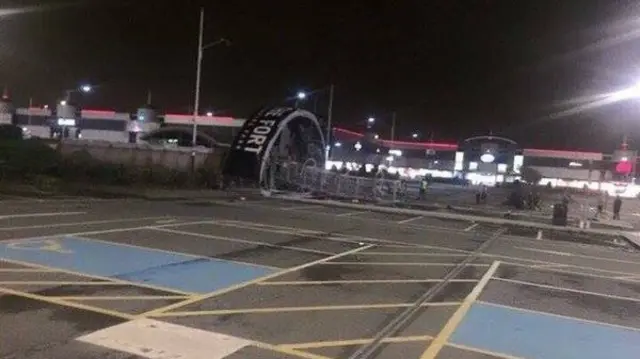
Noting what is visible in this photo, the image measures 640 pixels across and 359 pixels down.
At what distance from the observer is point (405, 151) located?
415ft

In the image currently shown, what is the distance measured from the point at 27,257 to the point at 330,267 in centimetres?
547

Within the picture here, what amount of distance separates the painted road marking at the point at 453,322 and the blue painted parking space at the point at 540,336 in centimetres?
9

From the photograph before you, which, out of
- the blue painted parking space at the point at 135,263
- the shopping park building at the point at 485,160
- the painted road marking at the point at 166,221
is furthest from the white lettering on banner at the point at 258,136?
the shopping park building at the point at 485,160

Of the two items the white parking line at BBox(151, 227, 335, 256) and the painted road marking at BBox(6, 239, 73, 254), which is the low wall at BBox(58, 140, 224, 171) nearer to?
the white parking line at BBox(151, 227, 335, 256)

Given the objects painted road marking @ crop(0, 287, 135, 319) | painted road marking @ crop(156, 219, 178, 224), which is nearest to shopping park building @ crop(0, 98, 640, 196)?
painted road marking @ crop(156, 219, 178, 224)

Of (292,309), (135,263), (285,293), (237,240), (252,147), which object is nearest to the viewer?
(292,309)

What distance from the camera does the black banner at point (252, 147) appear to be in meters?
39.1

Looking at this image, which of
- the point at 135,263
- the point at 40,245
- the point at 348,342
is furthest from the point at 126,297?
the point at 40,245

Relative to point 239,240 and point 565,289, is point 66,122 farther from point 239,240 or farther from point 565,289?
point 565,289

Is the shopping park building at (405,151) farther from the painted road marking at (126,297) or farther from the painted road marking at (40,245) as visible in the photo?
the painted road marking at (126,297)

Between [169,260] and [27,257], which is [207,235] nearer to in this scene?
[169,260]

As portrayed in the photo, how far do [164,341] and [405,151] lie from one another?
4754 inches

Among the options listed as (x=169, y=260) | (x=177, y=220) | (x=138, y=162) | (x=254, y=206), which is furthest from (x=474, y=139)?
(x=169, y=260)

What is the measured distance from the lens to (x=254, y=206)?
28734 mm
